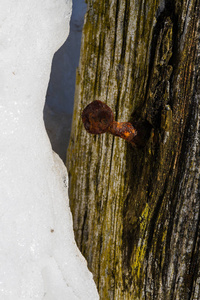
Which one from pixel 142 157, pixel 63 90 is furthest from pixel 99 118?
pixel 63 90

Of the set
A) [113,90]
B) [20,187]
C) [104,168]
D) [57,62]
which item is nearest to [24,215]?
[20,187]

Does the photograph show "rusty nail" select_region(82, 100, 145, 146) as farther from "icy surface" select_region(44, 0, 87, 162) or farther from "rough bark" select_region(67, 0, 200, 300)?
"icy surface" select_region(44, 0, 87, 162)

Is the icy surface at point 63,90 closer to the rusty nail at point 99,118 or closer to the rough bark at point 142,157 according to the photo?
the rough bark at point 142,157

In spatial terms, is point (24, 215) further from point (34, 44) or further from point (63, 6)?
point (63, 6)

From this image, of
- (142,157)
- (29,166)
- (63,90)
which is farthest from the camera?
(63,90)

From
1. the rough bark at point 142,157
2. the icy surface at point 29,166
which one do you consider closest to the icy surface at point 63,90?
the rough bark at point 142,157

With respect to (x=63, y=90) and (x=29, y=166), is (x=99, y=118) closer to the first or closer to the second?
(x=29, y=166)

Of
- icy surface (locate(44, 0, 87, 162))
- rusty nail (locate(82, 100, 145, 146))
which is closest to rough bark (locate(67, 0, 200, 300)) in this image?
rusty nail (locate(82, 100, 145, 146))
